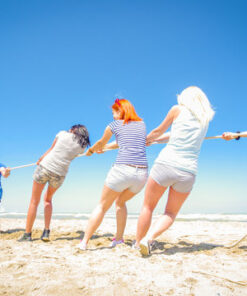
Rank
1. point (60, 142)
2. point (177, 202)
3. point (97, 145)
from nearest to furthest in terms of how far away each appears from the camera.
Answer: point (177, 202), point (97, 145), point (60, 142)

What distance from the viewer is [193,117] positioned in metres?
2.90

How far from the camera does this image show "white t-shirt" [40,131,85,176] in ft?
13.1

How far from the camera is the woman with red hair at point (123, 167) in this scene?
3.04 meters

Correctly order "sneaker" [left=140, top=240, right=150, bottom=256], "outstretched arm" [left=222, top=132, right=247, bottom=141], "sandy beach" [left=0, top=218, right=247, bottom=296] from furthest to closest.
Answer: "outstretched arm" [left=222, top=132, right=247, bottom=141] → "sneaker" [left=140, top=240, right=150, bottom=256] → "sandy beach" [left=0, top=218, right=247, bottom=296]

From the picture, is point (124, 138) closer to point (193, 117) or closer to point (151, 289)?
point (193, 117)

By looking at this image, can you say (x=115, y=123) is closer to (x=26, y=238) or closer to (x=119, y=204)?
(x=119, y=204)

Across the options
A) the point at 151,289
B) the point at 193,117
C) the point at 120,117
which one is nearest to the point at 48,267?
the point at 151,289

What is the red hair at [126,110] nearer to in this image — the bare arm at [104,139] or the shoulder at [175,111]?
the bare arm at [104,139]

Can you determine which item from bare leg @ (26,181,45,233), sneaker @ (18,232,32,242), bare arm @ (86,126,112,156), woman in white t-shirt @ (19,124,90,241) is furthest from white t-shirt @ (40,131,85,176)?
sneaker @ (18,232,32,242)

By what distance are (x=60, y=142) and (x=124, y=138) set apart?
1.36 meters

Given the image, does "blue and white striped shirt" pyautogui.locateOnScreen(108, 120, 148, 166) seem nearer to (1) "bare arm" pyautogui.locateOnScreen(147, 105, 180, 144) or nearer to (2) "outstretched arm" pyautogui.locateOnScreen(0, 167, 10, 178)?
(1) "bare arm" pyautogui.locateOnScreen(147, 105, 180, 144)

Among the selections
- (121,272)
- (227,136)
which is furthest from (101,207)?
(227,136)

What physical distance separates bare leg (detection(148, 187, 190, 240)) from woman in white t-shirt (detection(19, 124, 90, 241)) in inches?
74.0

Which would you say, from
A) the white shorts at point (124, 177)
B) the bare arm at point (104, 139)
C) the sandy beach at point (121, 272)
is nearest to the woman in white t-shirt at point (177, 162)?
the white shorts at point (124, 177)
